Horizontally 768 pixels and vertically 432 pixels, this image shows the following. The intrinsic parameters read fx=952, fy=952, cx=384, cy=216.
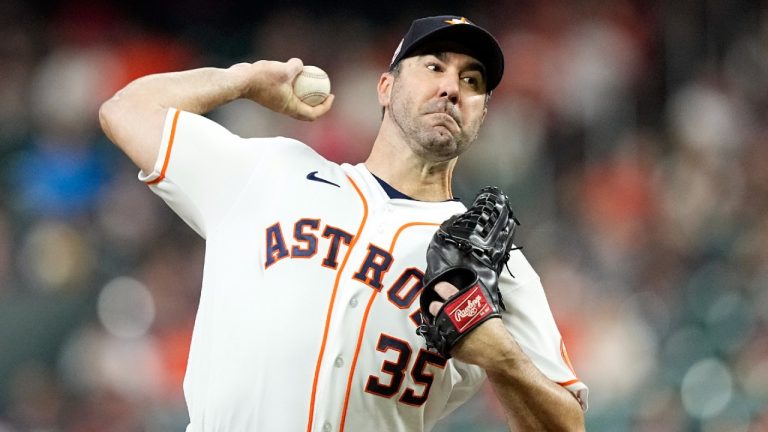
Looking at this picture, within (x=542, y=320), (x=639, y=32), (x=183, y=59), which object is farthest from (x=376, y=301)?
(x=639, y=32)

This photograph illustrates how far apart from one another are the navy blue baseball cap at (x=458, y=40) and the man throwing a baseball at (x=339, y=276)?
0.01m

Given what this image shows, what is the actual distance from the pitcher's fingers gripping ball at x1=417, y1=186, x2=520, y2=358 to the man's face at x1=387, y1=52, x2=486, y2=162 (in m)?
0.41

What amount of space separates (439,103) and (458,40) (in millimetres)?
228

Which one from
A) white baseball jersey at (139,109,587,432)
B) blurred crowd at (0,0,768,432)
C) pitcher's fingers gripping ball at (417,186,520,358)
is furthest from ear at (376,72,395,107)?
blurred crowd at (0,0,768,432)

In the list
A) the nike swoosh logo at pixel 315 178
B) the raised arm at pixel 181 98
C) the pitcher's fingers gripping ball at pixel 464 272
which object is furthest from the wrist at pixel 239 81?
the pitcher's fingers gripping ball at pixel 464 272

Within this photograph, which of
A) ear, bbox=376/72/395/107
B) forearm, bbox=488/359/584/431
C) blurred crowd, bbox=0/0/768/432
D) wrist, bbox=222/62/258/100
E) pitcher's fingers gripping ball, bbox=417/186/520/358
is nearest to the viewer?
pitcher's fingers gripping ball, bbox=417/186/520/358

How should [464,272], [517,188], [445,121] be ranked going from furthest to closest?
[517,188] < [445,121] < [464,272]

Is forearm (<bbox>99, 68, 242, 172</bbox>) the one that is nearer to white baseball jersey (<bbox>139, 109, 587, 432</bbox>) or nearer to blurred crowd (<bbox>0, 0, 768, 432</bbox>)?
white baseball jersey (<bbox>139, 109, 587, 432</bbox>)

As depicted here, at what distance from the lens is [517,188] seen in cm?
635

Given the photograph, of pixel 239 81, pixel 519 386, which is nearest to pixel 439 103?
pixel 239 81

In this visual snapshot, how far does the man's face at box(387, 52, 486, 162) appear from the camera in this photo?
2.64m

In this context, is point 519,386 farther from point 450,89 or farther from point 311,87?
A: point 311,87

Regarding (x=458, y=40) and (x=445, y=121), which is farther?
(x=458, y=40)

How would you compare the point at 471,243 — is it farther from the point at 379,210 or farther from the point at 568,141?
the point at 568,141
